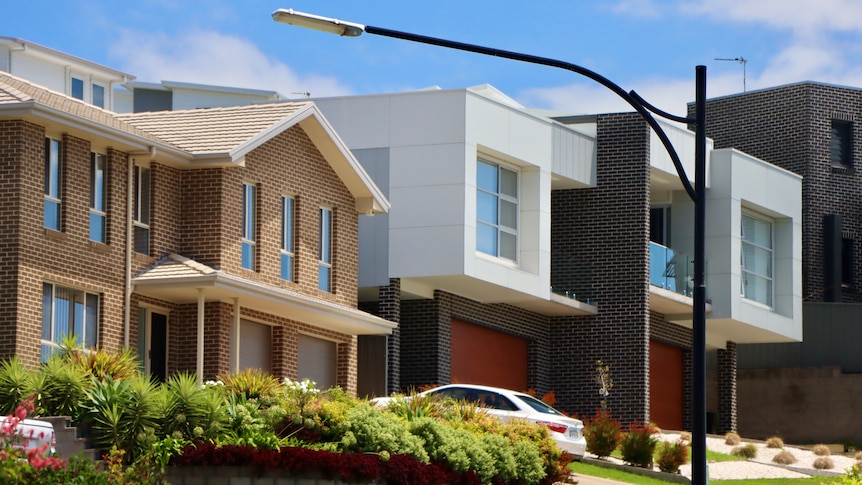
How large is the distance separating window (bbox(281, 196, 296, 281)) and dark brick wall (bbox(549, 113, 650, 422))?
11599mm

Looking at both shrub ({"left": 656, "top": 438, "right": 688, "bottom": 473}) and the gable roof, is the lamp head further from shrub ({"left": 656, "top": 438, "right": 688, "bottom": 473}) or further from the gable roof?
shrub ({"left": 656, "top": 438, "right": 688, "bottom": 473})

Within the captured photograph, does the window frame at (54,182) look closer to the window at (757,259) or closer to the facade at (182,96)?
the facade at (182,96)

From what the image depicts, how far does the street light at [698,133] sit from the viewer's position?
18.3 m

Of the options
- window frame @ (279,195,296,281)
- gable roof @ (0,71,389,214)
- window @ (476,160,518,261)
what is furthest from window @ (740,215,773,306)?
window frame @ (279,195,296,281)

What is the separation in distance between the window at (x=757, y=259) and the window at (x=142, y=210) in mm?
23859

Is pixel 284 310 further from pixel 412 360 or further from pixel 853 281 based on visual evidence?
pixel 853 281

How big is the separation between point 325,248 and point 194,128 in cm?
454

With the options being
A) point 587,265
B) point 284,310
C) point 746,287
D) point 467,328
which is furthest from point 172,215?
point 746,287

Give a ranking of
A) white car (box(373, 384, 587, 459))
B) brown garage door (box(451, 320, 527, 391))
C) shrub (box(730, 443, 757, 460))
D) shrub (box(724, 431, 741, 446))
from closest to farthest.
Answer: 1. white car (box(373, 384, 587, 459))
2. shrub (box(730, 443, 757, 460))
3. brown garage door (box(451, 320, 527, 391))
4. shrub (box(724, 431, 741, 446))

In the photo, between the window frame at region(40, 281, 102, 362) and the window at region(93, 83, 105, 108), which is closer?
the window frame at region(40, 281, 102, 362)

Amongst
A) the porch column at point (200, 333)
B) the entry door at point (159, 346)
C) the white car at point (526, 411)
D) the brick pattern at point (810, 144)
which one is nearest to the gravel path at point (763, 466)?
the white car at point (526, 411)

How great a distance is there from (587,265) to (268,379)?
19814mm

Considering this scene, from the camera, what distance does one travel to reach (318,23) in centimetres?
1820

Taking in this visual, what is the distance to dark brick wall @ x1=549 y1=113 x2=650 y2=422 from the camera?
4525cm
